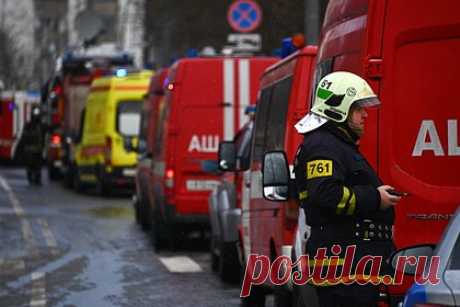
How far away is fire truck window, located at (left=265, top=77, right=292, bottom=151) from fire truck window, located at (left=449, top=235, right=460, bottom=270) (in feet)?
16.3

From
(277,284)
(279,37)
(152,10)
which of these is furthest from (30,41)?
(277,284)

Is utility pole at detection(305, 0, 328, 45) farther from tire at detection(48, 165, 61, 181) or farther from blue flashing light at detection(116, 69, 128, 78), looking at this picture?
tire at detection(48, 165, 61, 181)

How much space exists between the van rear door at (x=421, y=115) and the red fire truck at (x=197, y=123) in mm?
10435

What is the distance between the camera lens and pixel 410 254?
7.07 metres

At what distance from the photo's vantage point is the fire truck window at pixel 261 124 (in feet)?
39.5

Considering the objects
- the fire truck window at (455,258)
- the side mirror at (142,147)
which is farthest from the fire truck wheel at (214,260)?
the fire truck window at (455,258)

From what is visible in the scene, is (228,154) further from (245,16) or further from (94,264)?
(245,16)

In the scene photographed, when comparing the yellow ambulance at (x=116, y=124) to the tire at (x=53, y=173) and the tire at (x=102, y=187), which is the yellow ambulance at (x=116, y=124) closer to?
the tire at (x=102, y=187)

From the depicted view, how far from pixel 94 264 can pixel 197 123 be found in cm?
228

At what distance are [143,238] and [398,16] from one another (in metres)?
13.5

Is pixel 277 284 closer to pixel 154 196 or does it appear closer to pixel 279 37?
pixel 154 196

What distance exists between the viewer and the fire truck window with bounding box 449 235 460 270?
5.86m

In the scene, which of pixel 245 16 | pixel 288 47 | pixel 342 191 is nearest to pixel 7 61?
pixel 245 16

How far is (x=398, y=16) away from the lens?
7.96m
